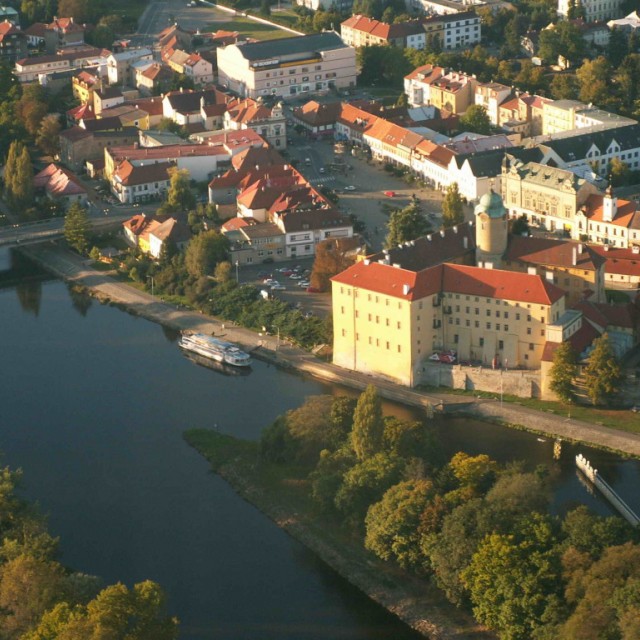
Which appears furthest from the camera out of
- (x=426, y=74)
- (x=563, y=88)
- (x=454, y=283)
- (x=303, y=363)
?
(x=426, y=74)

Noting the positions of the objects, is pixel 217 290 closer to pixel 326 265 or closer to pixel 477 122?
pixel 326 265

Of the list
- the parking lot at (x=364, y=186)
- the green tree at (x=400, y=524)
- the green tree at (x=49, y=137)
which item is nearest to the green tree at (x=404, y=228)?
the parking lot at (x=364, y=186)

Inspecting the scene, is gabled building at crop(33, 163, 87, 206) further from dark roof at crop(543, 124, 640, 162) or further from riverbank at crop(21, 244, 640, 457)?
dark roof at crop(543, 124, 640, 162)

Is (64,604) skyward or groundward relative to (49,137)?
skyward

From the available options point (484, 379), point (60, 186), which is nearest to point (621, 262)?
point (484, 379)

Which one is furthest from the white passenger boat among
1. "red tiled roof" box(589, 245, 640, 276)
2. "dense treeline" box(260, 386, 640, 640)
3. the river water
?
"red tiled roof" box(589, 245, 640, 276)

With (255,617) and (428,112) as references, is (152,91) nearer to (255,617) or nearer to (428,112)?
(428,112)
